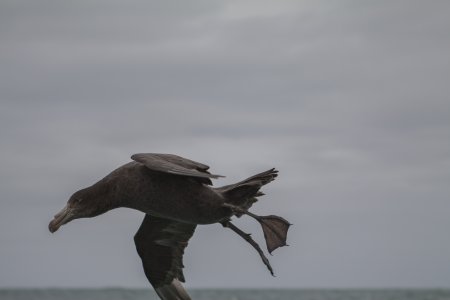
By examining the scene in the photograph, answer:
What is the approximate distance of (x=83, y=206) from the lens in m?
12.1

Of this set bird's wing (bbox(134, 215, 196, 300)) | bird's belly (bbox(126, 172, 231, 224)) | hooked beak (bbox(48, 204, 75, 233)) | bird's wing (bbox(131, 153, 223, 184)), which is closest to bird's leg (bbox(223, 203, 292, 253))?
bird's belly (bbox(126, 172, 231, 224))

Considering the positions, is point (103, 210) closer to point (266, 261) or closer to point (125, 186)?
point (125, 186)

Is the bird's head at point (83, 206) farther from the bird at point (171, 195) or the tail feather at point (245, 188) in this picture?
the tail feather at point (245, 188)

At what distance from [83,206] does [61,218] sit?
0.33 meters

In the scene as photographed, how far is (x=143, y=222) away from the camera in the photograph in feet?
45.4

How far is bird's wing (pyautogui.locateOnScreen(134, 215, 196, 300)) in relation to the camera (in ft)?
45.2

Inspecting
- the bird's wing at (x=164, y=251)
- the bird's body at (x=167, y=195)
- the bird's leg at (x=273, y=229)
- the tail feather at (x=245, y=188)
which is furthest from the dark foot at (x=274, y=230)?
the bird's wing at (x=164, y=251)

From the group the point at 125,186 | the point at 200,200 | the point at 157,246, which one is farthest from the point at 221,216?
the point at 157,246

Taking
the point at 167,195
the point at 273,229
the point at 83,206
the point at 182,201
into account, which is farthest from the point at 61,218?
the point at 273,229

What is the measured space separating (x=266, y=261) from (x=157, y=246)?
2.11 metres

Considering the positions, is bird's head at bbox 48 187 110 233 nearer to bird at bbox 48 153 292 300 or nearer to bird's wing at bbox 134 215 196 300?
bird at bbox 48 153 292 300

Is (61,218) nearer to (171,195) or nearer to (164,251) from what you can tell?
(171,195)

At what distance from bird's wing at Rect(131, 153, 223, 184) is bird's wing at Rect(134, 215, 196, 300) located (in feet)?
5.75

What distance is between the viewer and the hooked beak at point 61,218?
38.7 ft
